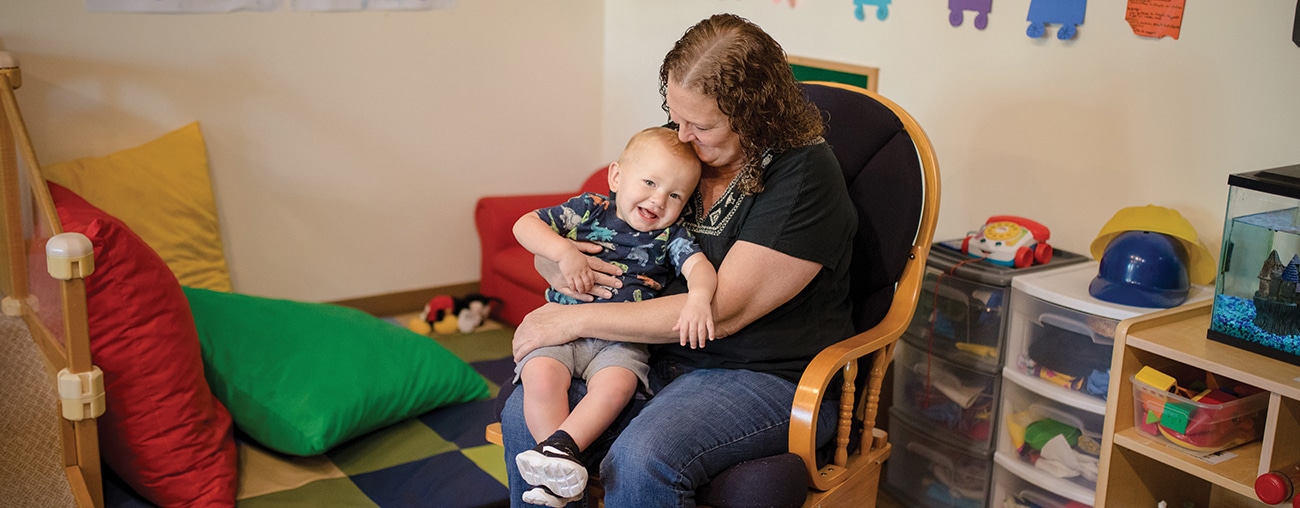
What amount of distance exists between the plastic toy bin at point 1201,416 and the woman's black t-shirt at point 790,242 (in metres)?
0.54

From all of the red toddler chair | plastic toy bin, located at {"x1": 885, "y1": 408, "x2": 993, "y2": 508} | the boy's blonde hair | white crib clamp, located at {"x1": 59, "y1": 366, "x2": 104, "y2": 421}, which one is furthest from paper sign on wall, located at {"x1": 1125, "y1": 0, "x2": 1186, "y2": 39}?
white crib clamp, located at {"x1": 59, "y1": 366, "x2": 104, "y2": 421}

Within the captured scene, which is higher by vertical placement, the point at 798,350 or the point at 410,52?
the point at 410,52

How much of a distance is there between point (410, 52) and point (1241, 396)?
2.72 m

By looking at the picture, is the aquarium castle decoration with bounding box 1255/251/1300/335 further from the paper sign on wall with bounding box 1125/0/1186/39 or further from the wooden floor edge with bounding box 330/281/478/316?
the wooden floor edge with bounding box 330/281/478/316

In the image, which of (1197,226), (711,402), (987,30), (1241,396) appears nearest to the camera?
(711,402)

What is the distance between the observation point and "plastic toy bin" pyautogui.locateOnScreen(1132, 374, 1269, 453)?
72.4 inches

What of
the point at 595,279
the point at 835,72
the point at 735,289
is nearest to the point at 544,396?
the point at 595,279

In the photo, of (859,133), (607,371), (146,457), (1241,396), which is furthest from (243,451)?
(1241,396)

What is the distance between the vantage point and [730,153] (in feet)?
6.01

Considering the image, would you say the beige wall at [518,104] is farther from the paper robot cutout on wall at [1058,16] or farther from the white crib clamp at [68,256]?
the white crib clamp at [68,256]

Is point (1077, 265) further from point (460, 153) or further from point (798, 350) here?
point (460, 153)

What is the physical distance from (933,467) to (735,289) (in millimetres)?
980

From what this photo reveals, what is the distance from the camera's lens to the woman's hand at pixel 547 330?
6.00ft

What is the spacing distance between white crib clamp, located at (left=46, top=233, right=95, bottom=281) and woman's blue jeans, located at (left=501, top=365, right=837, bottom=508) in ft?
2.90
